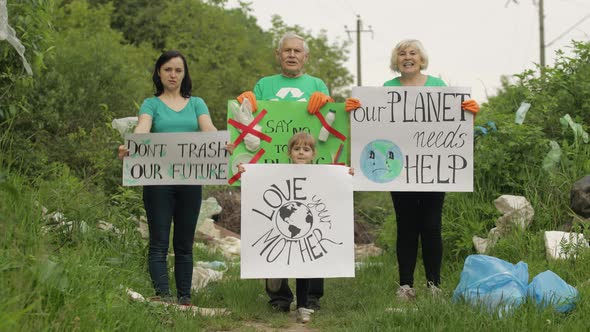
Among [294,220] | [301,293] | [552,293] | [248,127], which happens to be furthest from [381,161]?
[552,293]

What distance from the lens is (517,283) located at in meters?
5.27

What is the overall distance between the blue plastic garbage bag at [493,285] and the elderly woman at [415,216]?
26.9 inches

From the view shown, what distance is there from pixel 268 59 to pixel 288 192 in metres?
31.1

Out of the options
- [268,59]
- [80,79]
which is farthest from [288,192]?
[268,59]

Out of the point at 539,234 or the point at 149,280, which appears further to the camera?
the point at 539,234

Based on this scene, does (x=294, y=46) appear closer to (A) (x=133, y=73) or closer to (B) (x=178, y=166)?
(B) (x=178, y=166)

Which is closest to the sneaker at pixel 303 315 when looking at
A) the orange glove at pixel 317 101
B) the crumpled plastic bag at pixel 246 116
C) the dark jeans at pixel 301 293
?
the dark jeans at pixel 301 293

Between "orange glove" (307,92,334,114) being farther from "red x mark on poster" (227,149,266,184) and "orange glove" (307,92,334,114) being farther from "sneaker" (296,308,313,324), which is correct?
"sneaker" (296,308,313,324)

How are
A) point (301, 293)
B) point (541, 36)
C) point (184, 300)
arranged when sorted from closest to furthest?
1. point (301, 293)
2. point (184, 300)
3. point (541, 36)

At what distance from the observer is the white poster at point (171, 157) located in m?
5.97

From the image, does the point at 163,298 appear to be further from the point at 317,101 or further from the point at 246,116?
the point at 317,101

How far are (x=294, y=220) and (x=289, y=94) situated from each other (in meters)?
0.97

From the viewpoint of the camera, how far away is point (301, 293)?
585cm

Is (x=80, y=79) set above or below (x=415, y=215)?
above
